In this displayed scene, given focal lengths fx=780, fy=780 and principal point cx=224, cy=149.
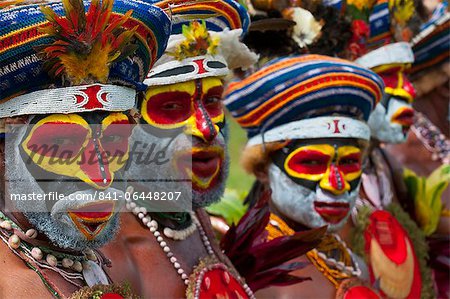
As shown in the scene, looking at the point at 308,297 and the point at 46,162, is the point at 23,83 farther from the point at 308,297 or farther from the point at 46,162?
the point at 308,297

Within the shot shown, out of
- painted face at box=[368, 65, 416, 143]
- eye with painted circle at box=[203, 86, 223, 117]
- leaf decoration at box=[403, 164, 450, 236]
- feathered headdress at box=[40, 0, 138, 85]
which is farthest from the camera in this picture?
leaf decoration at box=[403, 164, 450, 236]

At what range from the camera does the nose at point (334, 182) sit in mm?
3742

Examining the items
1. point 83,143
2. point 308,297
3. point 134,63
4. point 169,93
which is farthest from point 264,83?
point 83,143

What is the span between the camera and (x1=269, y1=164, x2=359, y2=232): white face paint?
3785 mm

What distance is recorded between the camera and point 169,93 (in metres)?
3.17

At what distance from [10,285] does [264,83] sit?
6.24 ft

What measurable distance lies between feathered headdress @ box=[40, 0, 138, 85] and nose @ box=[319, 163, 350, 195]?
1654 millimetres

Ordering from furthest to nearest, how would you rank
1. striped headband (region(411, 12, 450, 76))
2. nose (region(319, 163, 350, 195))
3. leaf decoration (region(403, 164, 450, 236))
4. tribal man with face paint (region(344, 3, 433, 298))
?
1. striped headband (region(411, 12, 450, 76))
2. leaf decoration (region(403, 164, 450, 236))
3. tribal man with face paint (region(344, 3, 433, 298))
4. nose (region(319, 163, 350, 195))

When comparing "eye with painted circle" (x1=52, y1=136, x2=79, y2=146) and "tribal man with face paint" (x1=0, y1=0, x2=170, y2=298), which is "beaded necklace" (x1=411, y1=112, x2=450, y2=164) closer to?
"tribal man with face paint" (x1=0, y1=0, x2=170, y2=298)

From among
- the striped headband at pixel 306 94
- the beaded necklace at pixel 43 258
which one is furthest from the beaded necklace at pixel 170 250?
the striped headband at pixel 306 94

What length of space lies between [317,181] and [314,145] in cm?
18

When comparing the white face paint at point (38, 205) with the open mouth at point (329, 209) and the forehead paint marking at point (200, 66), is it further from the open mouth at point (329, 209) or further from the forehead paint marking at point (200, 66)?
the open mouth at point (329, 209)

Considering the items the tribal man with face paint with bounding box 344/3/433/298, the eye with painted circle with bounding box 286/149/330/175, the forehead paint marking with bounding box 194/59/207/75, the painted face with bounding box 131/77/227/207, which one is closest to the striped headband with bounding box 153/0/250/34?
the forehead paint marking with bounding box 194/59/207/75

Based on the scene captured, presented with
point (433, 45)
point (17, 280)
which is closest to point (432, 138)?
point (433, 45)
